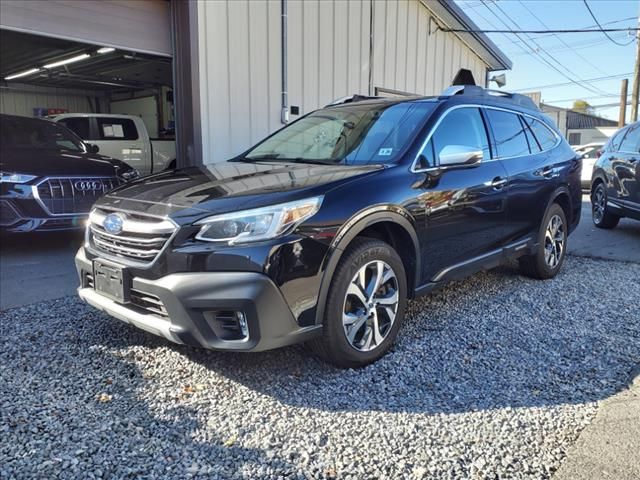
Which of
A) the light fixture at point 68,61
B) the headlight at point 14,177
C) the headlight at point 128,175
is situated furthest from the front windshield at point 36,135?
the light fixture at point 68,61

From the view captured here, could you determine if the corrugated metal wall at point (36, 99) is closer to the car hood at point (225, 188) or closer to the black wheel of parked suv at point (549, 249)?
the car hood at point (225, 188)

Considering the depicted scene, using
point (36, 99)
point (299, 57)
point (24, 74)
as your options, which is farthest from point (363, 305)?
point (36, 99)

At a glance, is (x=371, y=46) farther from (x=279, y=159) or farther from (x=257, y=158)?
(x=279, y=159)

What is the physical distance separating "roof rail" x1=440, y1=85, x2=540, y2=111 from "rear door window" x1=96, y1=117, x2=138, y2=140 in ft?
31.0

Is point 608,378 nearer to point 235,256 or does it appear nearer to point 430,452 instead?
point 430,452

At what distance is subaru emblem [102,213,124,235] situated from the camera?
295 centimetres

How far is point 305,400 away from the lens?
9.16ft

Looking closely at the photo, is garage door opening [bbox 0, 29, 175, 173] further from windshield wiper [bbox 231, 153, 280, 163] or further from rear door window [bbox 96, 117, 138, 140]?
windshield wiper [bbox 231, 153, 280, 163]

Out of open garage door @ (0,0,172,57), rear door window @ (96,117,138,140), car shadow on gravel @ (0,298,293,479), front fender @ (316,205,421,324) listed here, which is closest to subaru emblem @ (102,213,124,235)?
car shadow on gravel @ (0,298,293,479)

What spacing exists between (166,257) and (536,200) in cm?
348

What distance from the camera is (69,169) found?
6051 mm

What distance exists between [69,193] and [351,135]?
372 cm

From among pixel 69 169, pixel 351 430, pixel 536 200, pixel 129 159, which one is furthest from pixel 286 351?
pixel 129 159

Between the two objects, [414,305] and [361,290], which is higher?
[361,290]
